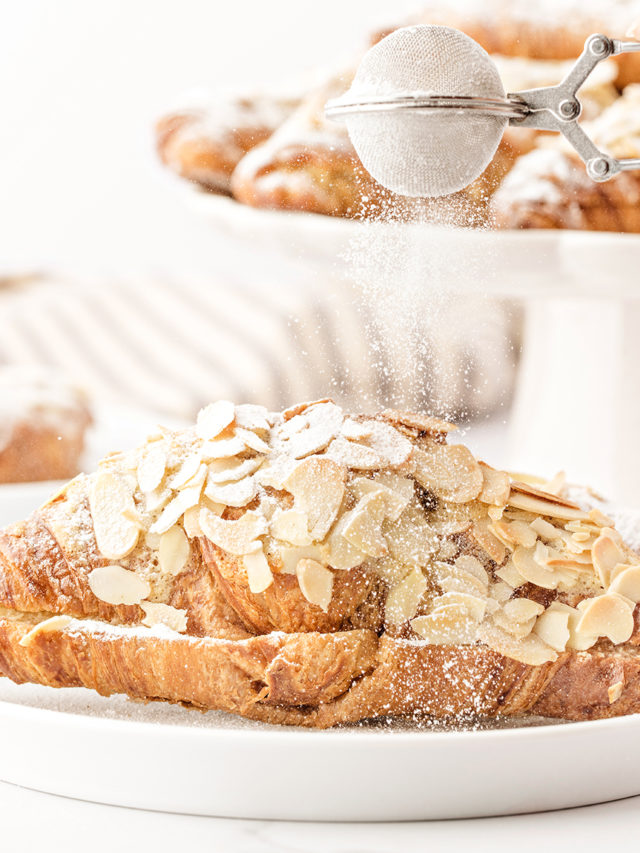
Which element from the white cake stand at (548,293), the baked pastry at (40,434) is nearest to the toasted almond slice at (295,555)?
the white cake stand at (548,293)

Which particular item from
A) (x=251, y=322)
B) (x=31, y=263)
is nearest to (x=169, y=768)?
(x=251, y=322)

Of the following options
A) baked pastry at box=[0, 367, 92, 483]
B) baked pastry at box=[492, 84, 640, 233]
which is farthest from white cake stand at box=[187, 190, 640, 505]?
baked pastry at box=[0, 367, 92, 483]

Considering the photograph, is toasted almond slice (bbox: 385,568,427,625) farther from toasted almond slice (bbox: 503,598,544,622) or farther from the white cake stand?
the white cake stand

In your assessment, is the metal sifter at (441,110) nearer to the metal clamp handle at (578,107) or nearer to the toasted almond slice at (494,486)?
the metal clamp handle at (578,107)

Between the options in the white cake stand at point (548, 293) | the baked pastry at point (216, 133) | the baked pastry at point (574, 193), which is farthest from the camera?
the baked pastry at point (216, 133)

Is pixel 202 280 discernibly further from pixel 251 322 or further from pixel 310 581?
pixel 310 581

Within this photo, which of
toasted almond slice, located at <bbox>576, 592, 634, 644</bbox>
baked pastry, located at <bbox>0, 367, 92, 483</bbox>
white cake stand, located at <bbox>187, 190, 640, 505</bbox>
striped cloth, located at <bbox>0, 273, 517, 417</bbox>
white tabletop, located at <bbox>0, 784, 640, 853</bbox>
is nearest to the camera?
white tabletop, located at <bbox>0, 784, 640, 853</bbox>
